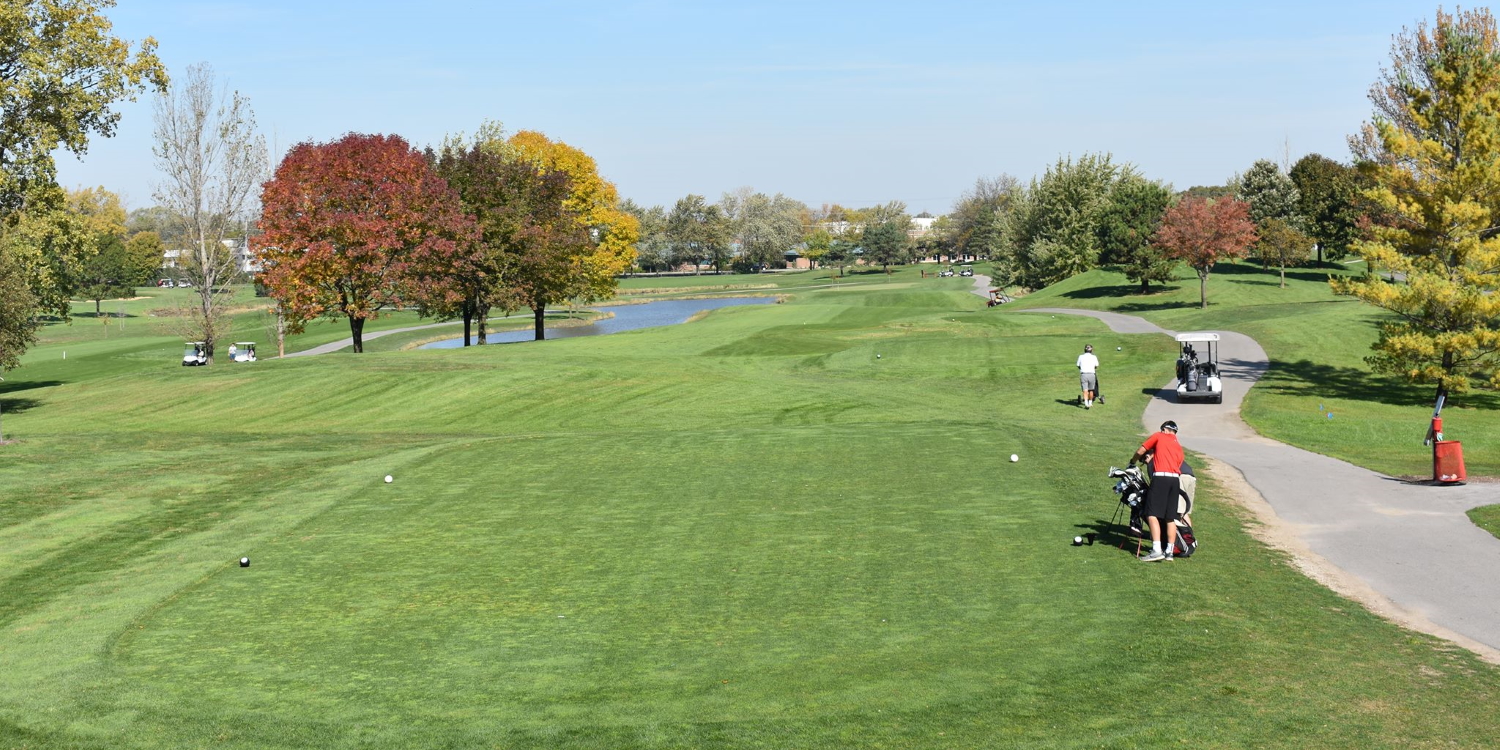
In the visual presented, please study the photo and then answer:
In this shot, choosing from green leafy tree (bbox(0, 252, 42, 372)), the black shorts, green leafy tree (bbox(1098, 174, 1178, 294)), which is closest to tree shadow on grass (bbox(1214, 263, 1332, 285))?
→ green leafy tree (bbox(1098, 174, 1178, 294))

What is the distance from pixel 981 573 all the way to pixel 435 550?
8689mm

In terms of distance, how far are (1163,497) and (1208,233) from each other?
69.2 m

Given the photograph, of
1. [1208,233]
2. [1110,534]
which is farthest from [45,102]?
[1208,233]

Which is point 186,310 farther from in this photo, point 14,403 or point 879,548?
point 879,548

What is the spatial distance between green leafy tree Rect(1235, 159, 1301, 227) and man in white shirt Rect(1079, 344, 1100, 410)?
75293 millimetres

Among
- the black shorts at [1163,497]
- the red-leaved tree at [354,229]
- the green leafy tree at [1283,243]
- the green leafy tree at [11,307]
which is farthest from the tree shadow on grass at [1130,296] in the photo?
the black shorts at [1163,497]

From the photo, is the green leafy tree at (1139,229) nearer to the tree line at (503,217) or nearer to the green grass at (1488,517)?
the tree line at (503,217)

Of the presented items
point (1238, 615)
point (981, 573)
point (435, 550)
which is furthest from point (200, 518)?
point (1238, 615)

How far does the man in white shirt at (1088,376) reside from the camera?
3859 centimetres

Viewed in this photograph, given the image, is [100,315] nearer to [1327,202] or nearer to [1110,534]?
[1327,202]

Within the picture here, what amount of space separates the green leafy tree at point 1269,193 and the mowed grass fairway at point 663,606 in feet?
282

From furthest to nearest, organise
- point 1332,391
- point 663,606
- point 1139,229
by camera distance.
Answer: point 1139,229 < point 1332,391 < point 663,606

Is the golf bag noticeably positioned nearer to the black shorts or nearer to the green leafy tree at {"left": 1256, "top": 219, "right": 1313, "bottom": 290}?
the black shorts

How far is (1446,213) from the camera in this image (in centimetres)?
3669
